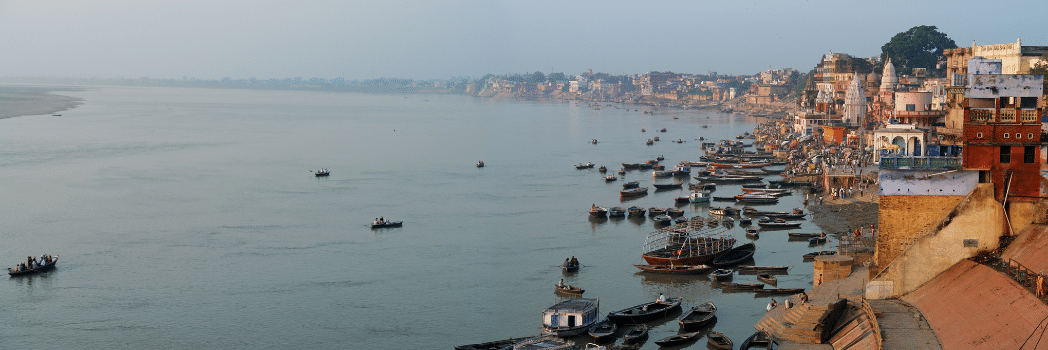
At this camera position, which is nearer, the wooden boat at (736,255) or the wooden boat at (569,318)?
the wooden boat at (569,318)

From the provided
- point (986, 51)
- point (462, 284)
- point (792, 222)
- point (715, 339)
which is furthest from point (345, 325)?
point (986, 51)

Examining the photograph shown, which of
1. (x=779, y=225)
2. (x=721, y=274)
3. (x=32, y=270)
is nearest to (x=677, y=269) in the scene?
(x=721, y=274)

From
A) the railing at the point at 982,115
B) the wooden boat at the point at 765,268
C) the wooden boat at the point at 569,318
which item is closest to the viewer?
the railing at the point at 982,115

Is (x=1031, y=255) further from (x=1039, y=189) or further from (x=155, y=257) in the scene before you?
(x=155, y=257)

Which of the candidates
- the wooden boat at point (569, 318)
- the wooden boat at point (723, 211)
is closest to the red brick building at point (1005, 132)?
the wooden boat at point (569, 318)

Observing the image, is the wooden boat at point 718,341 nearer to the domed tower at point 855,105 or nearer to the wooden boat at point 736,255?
the wooden boat at point 736,255

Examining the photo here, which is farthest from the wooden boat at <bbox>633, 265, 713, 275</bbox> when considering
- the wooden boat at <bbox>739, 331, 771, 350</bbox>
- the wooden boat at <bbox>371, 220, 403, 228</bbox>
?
the wooden boat at <bbox>371, 220, 403, 228</bbox>
